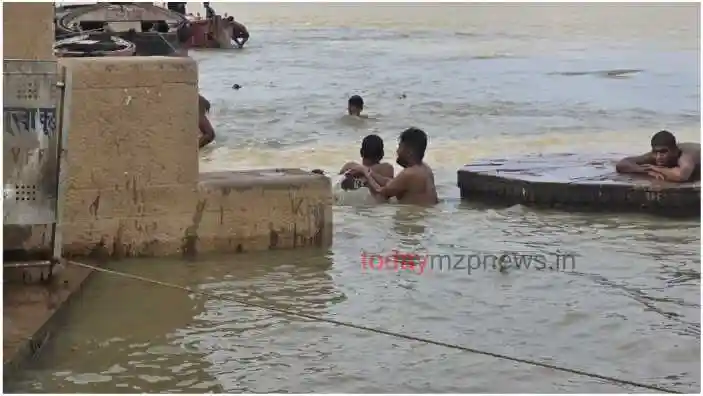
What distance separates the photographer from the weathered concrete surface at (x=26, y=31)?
6180 millimetres

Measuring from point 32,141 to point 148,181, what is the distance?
1.23 meters

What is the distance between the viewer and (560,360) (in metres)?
5.39

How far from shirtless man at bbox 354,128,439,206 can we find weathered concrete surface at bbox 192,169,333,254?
87.5 inches

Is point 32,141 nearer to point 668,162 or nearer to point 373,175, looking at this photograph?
point 373,175

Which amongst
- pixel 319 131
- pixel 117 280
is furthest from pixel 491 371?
pixel 319 131

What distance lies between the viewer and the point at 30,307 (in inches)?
226

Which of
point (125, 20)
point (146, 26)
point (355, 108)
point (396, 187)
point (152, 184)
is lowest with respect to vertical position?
A: point (396, 187)

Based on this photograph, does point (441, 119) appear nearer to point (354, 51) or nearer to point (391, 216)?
point (391, 216)

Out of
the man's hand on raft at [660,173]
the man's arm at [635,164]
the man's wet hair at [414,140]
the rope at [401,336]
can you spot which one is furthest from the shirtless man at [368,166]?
the rope at [401,336]

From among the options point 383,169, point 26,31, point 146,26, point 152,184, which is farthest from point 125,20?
point 26,31

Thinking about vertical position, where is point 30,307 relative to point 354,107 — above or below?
below

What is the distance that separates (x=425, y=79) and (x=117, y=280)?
23931 millimetres

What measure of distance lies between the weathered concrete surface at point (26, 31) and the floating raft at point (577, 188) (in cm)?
487

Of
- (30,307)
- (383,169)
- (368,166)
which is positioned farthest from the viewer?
(368,166)
